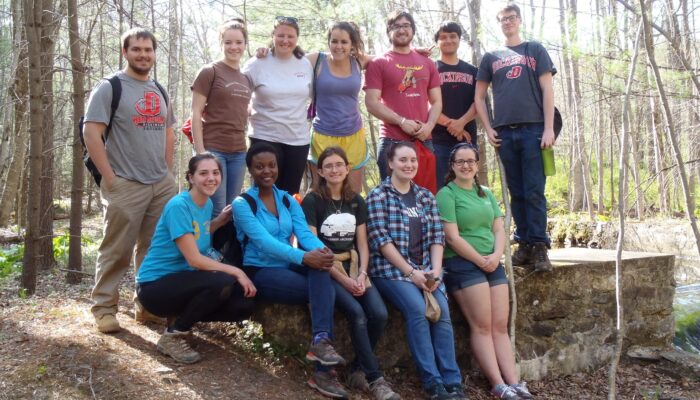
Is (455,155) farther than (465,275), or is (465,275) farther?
(455,155)

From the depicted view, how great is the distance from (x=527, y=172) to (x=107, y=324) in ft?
10.7

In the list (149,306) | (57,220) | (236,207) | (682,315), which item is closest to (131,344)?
(149,306)

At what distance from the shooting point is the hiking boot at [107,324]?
377 cm

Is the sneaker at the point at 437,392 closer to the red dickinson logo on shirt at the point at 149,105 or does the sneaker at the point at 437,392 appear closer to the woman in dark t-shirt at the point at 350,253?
the woman in dark t-shirt at the point at 350,253

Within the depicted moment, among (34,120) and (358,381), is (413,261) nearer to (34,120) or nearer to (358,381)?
(358,381)

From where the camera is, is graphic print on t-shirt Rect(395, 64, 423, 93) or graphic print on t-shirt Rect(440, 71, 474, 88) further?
graphic print on t-shirt Rect(440, 71, 474, 88)

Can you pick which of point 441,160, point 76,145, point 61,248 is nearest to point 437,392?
point 441,160

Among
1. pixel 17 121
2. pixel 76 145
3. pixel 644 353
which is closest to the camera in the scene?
pixel 644 353

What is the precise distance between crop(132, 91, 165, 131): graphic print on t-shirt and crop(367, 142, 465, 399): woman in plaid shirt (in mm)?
1590

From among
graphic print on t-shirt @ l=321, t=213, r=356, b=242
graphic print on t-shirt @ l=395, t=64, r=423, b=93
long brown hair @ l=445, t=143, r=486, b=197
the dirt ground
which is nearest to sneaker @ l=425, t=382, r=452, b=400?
the dirt ground

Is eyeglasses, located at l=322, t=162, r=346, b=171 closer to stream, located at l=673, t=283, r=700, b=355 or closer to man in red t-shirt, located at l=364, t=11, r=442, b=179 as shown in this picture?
man in red t-shirt, located at l=364, t=11, r=442, b=179

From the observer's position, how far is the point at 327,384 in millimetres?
3430

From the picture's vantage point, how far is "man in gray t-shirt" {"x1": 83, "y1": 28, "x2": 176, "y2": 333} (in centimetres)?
369

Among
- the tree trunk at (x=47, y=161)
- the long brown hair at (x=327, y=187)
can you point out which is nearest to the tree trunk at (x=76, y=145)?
the tree trunk at (x=47, y=161)
